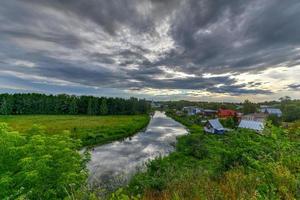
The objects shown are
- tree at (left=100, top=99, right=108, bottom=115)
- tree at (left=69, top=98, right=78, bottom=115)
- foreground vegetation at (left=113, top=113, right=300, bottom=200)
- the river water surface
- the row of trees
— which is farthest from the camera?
tree at (left=100, top=99, right=108, bottom=115)

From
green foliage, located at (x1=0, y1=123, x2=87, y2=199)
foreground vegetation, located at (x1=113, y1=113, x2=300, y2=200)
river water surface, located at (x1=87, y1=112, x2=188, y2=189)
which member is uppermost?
foreground vegetation, located at (x1=113, y1=113, x2=300, y2=200)

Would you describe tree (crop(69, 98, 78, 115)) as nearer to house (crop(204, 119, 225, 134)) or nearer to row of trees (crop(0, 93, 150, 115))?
row of trees (crop(0, 93, 150, 115))

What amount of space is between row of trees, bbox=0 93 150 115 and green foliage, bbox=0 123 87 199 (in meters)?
80.5

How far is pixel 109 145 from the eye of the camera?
3791 cm

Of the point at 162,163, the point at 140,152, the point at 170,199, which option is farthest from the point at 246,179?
the point at 140,152

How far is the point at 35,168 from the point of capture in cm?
837

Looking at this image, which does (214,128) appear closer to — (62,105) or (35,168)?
(35,168)

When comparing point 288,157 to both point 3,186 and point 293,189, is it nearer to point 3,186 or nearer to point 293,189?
point 293,189

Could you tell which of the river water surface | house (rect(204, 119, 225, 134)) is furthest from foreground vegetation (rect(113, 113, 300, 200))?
house (rect(204, 119, 225, 134))

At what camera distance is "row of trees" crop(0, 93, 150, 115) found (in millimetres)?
82812

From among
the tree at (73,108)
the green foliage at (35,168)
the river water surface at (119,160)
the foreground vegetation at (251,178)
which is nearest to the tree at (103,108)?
the tree at (73,108)

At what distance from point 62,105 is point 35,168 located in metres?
91.1

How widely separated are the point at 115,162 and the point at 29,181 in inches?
745

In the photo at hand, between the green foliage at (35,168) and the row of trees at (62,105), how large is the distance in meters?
80.5
